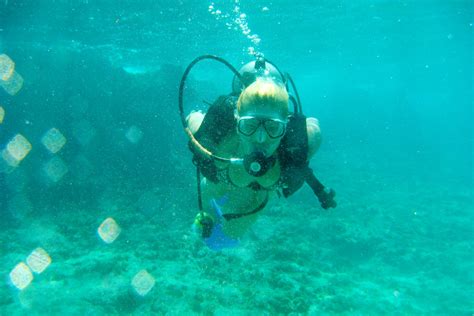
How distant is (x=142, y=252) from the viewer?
10.2 m

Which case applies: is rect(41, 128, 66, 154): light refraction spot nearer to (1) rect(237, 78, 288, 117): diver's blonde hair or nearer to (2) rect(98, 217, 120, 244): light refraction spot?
(2) rect(98, 217, 120, 244): light refraction spot

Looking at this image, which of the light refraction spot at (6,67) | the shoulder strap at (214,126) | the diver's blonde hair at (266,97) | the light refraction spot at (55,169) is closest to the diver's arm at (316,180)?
the diver's blonde hair at (266,97)

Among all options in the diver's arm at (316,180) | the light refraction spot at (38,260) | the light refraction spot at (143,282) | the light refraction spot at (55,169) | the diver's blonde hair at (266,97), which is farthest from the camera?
the light refraction spot at (55,169)

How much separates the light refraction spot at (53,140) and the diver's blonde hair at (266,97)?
17.8 meters

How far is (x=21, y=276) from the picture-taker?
8891 millimetres

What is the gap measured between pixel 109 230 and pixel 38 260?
2535 mm

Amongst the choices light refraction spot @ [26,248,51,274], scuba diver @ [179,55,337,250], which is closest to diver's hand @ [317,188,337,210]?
scuba diver @ [179,55,337,250]

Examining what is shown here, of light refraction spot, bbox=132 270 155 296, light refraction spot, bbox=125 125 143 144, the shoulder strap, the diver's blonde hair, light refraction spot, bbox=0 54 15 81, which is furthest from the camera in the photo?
light refraction spot, bbox=0 54 15 81

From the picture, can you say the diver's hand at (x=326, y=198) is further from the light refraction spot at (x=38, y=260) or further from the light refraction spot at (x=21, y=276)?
the light refraction spot at (x=38, y=260)

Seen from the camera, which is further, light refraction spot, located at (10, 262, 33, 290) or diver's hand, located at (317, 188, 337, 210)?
light refraction spot, located at (10, 262, 33, 290)

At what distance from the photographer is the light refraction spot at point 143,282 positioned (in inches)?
327

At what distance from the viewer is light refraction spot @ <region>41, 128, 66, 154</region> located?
1791cm

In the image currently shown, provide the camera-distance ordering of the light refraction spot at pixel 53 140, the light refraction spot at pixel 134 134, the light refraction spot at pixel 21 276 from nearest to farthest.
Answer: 1. the light refraction spot at pixel 21 276
2. the light refraction spot at pixel 53 140
3. the light refraction spot at pixel 134 134

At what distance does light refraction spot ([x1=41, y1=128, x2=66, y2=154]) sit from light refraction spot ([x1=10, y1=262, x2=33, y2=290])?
981cm
